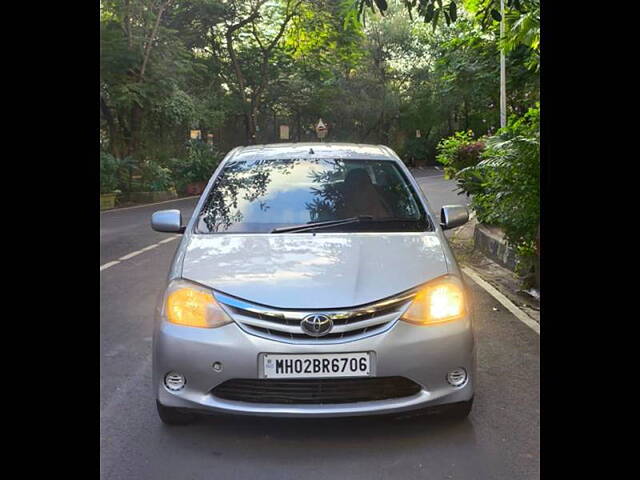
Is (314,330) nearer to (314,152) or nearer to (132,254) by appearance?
(314,152)

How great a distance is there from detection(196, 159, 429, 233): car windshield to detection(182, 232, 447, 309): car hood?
0.21 meters

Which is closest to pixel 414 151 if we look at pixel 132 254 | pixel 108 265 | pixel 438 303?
pixel 132 254

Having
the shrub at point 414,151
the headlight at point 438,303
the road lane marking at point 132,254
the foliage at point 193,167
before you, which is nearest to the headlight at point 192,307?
the headlight at point 438,303

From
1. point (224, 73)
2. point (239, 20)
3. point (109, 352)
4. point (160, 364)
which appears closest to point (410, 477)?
point (160, 364)

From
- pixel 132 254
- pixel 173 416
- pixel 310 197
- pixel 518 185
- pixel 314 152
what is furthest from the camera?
pixel 132 254

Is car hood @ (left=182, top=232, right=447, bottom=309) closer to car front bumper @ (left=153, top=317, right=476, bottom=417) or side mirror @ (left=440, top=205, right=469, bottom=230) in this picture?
car front bumper @ (left=153, top=317, right=476, bottom=417)

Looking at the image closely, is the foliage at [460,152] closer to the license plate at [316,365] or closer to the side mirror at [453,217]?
the side mirror at [453,217]

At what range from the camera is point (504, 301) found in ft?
24.0

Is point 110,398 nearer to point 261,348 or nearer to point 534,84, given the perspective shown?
point 261,348

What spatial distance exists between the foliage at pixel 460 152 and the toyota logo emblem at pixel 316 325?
30.0ft

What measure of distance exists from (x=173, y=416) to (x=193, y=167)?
2412 cm

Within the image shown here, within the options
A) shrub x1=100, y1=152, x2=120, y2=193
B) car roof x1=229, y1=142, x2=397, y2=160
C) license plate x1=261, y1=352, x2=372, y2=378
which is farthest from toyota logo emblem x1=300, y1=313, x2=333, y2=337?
shrub x1=100, y1=152, x2=120, y2=193

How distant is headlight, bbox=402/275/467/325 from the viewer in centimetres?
359

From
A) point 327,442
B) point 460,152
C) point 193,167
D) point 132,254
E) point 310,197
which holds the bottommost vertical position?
point 327,442
